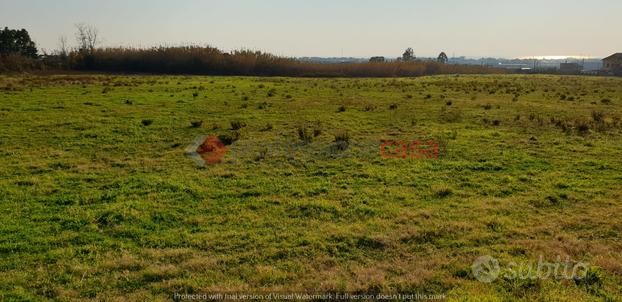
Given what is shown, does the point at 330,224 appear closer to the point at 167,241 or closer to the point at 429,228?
the point at 429,228

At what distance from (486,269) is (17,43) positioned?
81873 mm

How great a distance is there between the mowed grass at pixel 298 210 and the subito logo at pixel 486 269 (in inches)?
4.2

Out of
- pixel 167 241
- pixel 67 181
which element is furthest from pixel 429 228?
pixel 67 181

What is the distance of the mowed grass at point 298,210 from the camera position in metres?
5.34

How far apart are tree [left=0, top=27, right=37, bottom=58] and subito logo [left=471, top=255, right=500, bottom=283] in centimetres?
7783

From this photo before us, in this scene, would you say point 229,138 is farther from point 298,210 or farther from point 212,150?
point 298,210

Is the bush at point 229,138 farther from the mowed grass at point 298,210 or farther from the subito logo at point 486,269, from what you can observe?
the subito logo at point 486,269

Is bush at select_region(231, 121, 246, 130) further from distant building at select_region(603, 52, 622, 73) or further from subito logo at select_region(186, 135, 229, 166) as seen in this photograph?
distant building at select_region(603, 52, 622, 73)

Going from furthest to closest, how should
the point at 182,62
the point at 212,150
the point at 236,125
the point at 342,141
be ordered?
1. the point at 182,62
2. the point at 236,125
3. the point at 342,141
4. the point at 212,150

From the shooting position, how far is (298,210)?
7871mm

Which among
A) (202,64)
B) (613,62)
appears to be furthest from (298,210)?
(613,62)

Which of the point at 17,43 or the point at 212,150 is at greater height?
the point at 17,43

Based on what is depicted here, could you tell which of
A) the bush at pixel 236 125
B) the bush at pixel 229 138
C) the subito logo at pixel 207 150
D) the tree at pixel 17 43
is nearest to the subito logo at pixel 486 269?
the subito logo at pixel 207 150

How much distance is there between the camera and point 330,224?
7184 millimetres
